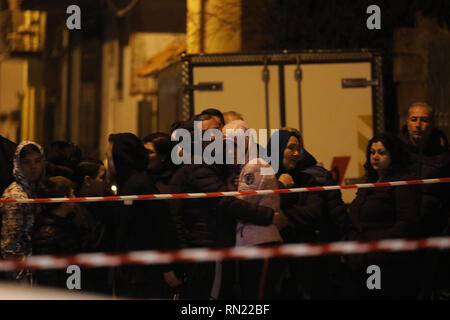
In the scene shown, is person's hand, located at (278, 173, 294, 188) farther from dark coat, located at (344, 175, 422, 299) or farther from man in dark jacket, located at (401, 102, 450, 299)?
man in dark jacket, located at (401, 102, 450, 299)

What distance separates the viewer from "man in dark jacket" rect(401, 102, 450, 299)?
26.0 feet

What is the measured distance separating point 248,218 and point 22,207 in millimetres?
1930

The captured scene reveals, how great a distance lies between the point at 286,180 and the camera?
26.9ft

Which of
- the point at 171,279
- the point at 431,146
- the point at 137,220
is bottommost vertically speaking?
the point at 171,279

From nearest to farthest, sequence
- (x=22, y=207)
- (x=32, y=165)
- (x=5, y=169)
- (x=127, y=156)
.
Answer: (x=127, y=156) → (x=22, y=207) → (x=32, y=165) → (x=5, y=169)

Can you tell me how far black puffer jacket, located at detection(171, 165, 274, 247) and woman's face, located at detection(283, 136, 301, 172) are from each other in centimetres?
61

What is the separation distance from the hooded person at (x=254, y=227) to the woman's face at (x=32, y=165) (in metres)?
1.65

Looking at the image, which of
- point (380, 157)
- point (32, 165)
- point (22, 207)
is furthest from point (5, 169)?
point (380, 157)

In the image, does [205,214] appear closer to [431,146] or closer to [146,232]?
[146,232]

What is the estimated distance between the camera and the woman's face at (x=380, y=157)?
25.6 feet

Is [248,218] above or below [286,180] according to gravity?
below

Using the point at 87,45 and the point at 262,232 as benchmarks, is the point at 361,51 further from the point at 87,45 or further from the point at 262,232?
the point at 87,45

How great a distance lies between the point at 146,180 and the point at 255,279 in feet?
4.07

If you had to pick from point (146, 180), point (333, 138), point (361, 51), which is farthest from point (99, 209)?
point (361, 51)
